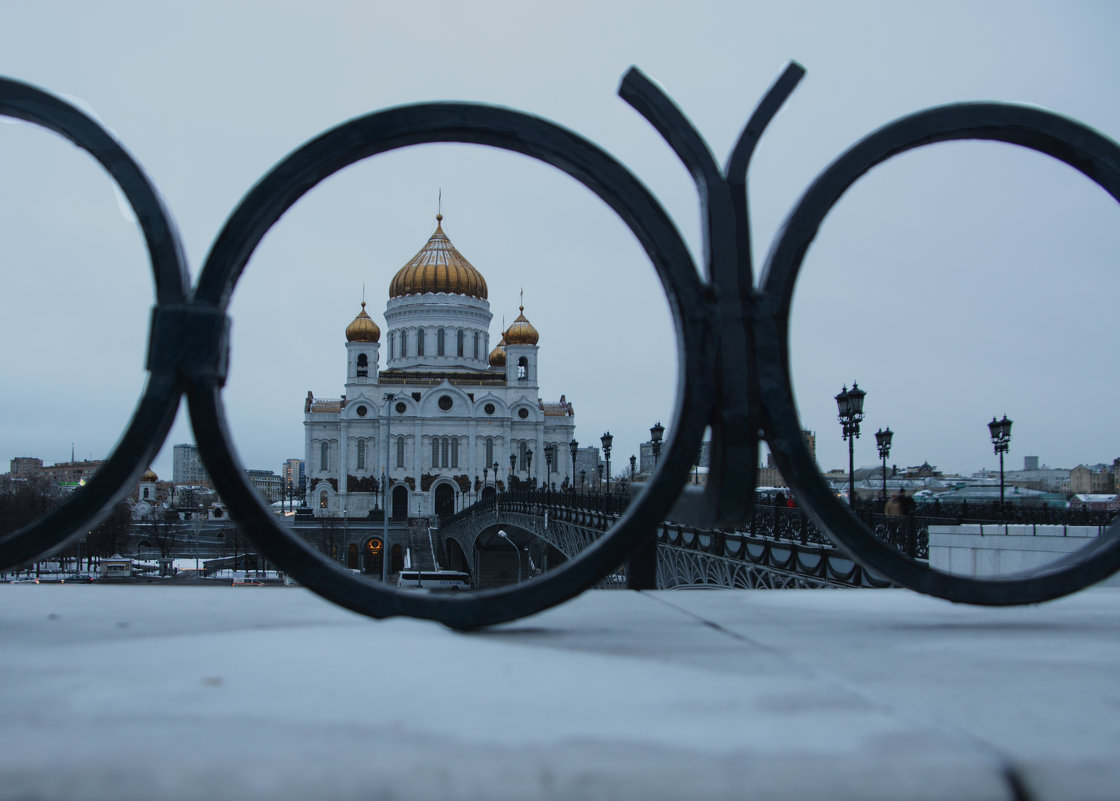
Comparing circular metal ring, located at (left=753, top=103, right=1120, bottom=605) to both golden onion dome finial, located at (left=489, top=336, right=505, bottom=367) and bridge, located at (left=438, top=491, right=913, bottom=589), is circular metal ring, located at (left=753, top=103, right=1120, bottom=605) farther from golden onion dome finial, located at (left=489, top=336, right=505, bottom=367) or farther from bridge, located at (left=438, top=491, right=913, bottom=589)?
golden onion dome finial, located at (left=489, top=336, right=505, bottom=367)

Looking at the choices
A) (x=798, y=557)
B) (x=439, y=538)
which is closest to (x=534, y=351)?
(x=439, y=538)

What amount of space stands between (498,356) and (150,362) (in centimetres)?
6248

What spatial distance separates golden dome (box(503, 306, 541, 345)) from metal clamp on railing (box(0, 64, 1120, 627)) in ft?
189

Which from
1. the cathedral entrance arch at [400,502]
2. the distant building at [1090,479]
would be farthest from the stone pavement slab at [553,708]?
the distant building at [1090,479]

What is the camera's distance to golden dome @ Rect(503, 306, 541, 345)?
198 feet

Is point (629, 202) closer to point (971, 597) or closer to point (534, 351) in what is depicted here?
point (971, 597)

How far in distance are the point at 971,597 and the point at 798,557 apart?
9555 mm

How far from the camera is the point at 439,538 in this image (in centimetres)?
5134

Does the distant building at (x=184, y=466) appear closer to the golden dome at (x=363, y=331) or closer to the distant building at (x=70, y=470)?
the distant building at (x=70, y=470)

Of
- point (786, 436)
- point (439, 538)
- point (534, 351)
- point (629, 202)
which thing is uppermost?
point (534, 351)

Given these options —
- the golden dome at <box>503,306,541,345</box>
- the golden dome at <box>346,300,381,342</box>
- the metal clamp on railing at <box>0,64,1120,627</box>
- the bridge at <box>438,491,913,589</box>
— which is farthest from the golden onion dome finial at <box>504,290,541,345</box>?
the metal clamp on railing at <box>0,64,1120,627</box>

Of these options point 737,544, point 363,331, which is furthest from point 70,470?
point 737,544

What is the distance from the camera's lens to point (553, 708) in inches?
71.6

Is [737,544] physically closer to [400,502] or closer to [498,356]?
[400,502]
